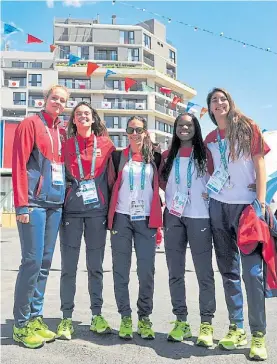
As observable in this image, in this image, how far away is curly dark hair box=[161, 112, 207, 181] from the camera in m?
3.36

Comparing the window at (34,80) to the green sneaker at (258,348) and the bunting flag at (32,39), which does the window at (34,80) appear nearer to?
the bunting flag at (32,39)

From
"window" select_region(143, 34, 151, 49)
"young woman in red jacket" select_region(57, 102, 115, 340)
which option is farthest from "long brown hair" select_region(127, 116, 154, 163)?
"window" select_region(143, 34, 151, 49)

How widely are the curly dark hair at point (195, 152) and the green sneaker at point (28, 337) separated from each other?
5.25 ft

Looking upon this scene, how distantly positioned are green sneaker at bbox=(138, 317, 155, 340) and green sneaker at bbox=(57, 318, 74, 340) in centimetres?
56

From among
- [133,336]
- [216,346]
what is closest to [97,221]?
[133,336]

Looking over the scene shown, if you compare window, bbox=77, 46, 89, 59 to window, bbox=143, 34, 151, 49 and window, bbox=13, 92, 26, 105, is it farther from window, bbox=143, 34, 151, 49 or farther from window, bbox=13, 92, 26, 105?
window, bbox=13, 92, 26, 105

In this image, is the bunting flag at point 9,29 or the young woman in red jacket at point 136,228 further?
the bunting flag at point 9,29

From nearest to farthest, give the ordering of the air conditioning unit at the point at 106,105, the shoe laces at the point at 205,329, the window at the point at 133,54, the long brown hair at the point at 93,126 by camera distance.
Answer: the shoe laces at the point at 205,329, the long brown hair at the point at 93,126, the air conditioning unit at the point at 106,105, the window at the point at 133,54

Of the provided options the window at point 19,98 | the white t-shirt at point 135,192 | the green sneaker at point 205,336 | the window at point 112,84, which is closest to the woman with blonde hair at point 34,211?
the white t-shirt at point 135,192

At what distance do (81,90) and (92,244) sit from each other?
46.5m

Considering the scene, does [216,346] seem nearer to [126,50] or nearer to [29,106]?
[29,106]

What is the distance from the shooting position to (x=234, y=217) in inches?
124

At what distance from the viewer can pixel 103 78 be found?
48.8 meters

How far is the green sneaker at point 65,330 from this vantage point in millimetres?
3274
